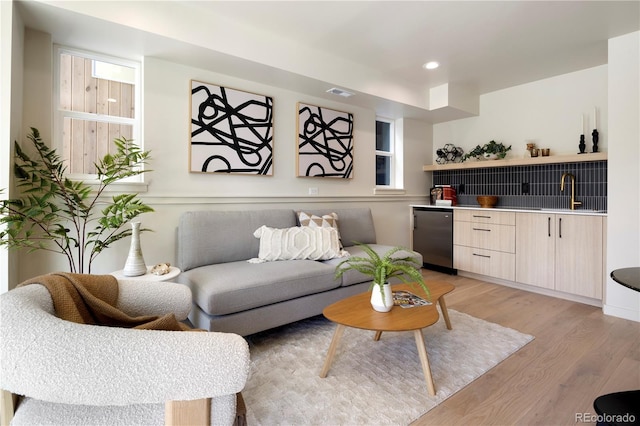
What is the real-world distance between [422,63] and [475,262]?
8.05 feet

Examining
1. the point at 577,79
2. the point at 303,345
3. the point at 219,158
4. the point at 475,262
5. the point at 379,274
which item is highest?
the point at 577,79

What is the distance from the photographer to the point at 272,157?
3330 millimetres

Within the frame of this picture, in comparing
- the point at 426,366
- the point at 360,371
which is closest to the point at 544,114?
the point at 426,366

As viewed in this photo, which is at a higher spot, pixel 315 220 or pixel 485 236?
pixel 315 220

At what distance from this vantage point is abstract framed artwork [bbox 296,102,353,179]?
3558mm

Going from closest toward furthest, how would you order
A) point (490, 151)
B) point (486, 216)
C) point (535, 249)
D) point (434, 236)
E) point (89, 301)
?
point (89, 301), point (535, 249), point (486, 216), point (490, 151), point (434, 236)

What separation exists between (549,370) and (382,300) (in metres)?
1.13

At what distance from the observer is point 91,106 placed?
2.54 m

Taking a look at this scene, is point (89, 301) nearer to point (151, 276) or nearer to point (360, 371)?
point (151, 276)

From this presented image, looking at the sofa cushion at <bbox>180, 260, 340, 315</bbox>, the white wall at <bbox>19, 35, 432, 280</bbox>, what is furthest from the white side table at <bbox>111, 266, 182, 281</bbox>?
the white wall at <bbox>19, 35, 432, 280</bbox>

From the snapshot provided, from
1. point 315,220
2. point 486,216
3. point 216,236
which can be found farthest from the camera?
point 486,216

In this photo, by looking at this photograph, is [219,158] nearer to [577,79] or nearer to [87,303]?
[87,303]

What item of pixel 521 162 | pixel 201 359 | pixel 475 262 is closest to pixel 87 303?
pixel 201 359

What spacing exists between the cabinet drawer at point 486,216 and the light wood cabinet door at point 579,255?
48 centimetres
